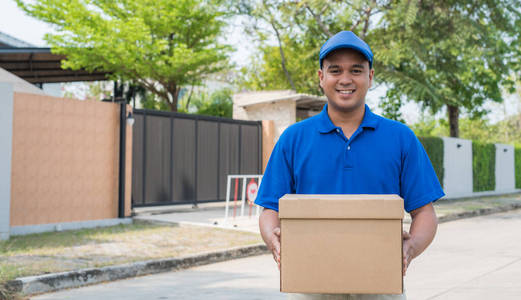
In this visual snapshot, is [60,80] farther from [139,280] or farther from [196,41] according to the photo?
[139,280]

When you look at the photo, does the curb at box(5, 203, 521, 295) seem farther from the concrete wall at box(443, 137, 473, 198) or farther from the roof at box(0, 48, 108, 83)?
the roof at box(0, 48, 108, 83)

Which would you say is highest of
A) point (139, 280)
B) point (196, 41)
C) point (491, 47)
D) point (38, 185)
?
point (196, 41)

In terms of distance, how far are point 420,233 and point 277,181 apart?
599mm

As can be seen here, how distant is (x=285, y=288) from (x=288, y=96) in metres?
17.1

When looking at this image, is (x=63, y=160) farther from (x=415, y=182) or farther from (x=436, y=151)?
(x=436, y=151)

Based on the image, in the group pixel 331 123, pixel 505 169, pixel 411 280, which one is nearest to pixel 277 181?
pixel 331 123

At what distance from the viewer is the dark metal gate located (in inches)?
565

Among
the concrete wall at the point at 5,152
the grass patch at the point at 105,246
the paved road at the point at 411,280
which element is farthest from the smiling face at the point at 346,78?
the concrete wall at the point at 5,152

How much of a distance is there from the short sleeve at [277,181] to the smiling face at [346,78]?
284 millimetres

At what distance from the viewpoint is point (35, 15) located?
28.6 meters

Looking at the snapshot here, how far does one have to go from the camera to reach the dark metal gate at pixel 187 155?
47.1ft

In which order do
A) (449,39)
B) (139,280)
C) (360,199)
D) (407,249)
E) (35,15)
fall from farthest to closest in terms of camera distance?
(35,15) < (449,39) < (139,280) < (407,249) < (360,199)

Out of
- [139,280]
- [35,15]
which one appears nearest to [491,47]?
[139,280]

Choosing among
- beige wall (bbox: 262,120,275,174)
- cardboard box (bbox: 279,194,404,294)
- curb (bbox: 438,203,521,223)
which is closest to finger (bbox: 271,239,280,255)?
cardboard box (bbox: 279,194,404,294)
